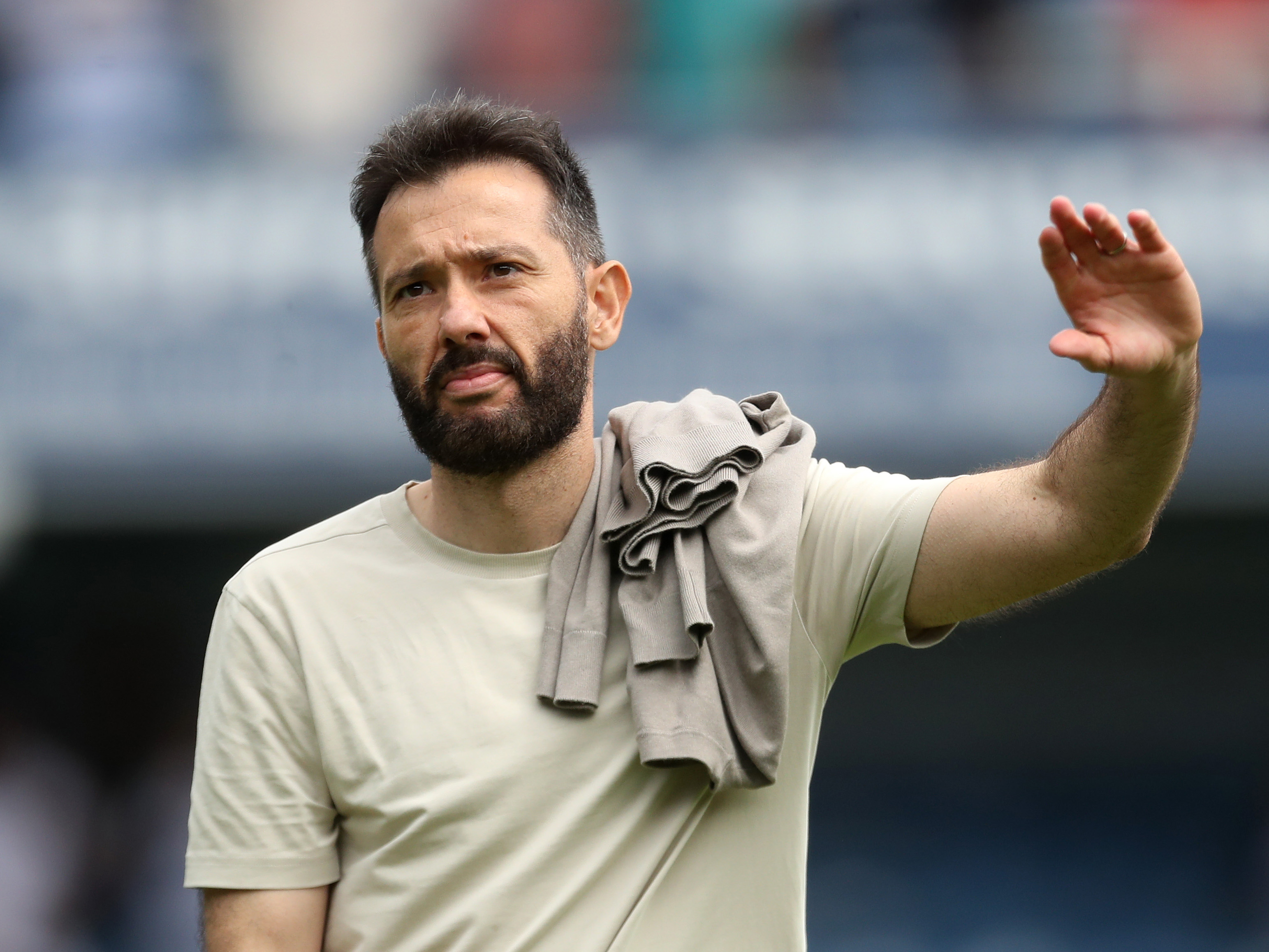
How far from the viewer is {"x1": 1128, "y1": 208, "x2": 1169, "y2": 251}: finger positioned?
1798mm

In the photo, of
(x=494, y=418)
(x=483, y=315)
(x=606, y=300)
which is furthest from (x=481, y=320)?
(x=606, y=300)

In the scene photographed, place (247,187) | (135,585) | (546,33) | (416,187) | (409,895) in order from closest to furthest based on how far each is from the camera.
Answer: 1. (409,895)
2. (416,187)
3. (247,187)
4. (546,33)
5. (135,585)

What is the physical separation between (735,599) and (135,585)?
254 inches

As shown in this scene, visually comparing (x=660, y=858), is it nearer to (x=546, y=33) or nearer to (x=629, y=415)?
(x=629, y=415)

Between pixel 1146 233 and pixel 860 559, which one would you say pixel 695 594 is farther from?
pixel 1146 233

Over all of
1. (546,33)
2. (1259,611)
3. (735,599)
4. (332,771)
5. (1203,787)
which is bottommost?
(1203,787)

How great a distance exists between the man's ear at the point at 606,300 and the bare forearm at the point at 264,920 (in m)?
1.01

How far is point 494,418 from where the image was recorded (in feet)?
7.40

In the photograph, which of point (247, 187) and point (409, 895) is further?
point (247, 187)

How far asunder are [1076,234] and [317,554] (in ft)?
4.03

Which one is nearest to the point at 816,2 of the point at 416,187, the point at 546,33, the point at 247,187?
the point at 546,33

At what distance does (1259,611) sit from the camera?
826 centimetres

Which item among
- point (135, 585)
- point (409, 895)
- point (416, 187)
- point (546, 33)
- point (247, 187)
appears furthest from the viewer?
point (135, 585)

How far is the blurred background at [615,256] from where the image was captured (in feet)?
20.5
